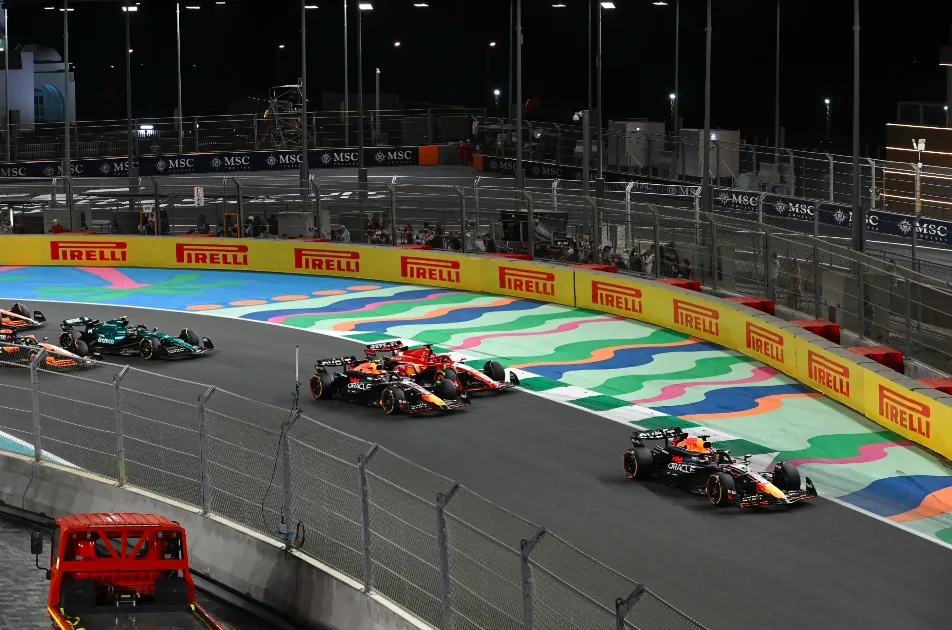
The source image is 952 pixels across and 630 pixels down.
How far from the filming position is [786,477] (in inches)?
663

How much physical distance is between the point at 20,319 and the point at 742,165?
3403 cm

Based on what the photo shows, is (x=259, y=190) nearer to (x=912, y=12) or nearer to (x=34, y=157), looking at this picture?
(x=34, y=157)

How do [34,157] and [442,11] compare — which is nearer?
[34,157]

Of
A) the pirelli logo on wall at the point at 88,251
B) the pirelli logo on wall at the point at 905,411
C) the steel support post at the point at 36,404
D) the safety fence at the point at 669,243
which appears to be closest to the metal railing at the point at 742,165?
the safety fence at the point at 669,243

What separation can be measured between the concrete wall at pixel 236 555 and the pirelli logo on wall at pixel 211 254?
799 inches

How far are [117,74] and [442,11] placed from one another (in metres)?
27.2

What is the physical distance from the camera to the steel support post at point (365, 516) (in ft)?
38.9

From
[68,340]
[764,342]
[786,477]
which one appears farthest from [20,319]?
[786,477]

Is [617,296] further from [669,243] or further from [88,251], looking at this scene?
[88,251]

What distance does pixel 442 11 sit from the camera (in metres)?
94.2

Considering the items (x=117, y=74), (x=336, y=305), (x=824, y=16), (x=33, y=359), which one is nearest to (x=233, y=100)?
(x=117, y=74)

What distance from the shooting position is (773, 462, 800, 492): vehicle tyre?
16.8 metres

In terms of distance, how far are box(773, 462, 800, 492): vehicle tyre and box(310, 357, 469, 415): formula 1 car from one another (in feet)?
18.8

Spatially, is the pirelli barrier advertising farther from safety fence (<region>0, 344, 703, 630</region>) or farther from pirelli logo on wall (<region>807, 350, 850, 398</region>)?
safety fence (<region>0, 344, 703, 630</region>)
